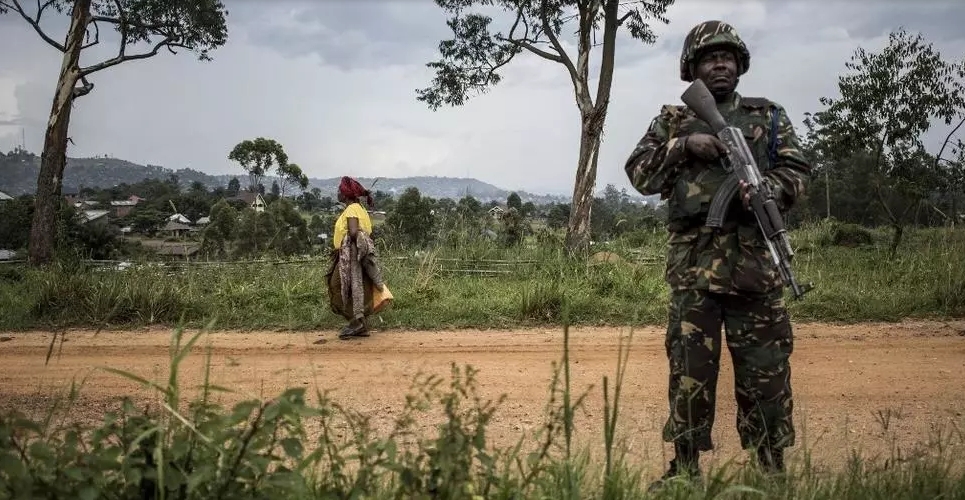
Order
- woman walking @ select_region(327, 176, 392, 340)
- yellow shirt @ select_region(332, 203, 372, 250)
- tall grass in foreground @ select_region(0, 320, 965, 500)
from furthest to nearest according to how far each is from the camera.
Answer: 1. yellow shirt @ select_region(332, 203, 372, 250)
2. woman walking @ select_region(327, 176, 392, 340)
3. tall grass in foreground @ select_region(0, 320, 965, 500)

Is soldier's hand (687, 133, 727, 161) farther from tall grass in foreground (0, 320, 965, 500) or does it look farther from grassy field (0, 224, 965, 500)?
tall grass in foreground (0, 320, 965, 500)

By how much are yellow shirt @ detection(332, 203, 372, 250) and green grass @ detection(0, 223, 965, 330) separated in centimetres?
93

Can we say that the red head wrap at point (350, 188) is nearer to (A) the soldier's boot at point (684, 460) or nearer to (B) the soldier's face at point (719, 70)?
(B) the soldier's face at point (719, 70)

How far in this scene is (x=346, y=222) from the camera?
7227 mm

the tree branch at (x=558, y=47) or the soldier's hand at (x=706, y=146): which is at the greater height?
the tree branch at (x=558, y=47)

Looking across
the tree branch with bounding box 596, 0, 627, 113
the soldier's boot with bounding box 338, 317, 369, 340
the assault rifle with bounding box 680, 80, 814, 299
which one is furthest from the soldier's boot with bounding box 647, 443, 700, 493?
the tree branch with bounding box 596, 0, 627, 113

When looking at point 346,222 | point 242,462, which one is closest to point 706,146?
point 242,462

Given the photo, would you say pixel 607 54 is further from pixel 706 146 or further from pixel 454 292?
pixel 706 146

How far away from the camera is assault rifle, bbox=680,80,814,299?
2.87m

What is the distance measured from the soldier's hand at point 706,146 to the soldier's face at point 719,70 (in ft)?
0.87

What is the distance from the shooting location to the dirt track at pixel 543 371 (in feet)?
13.5

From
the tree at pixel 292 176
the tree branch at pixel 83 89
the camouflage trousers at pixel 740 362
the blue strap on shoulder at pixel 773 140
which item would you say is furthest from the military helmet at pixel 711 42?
the tree at pixel 292 176

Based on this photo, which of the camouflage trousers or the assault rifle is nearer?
the assault rifle

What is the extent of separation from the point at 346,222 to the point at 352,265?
18.2 inches
